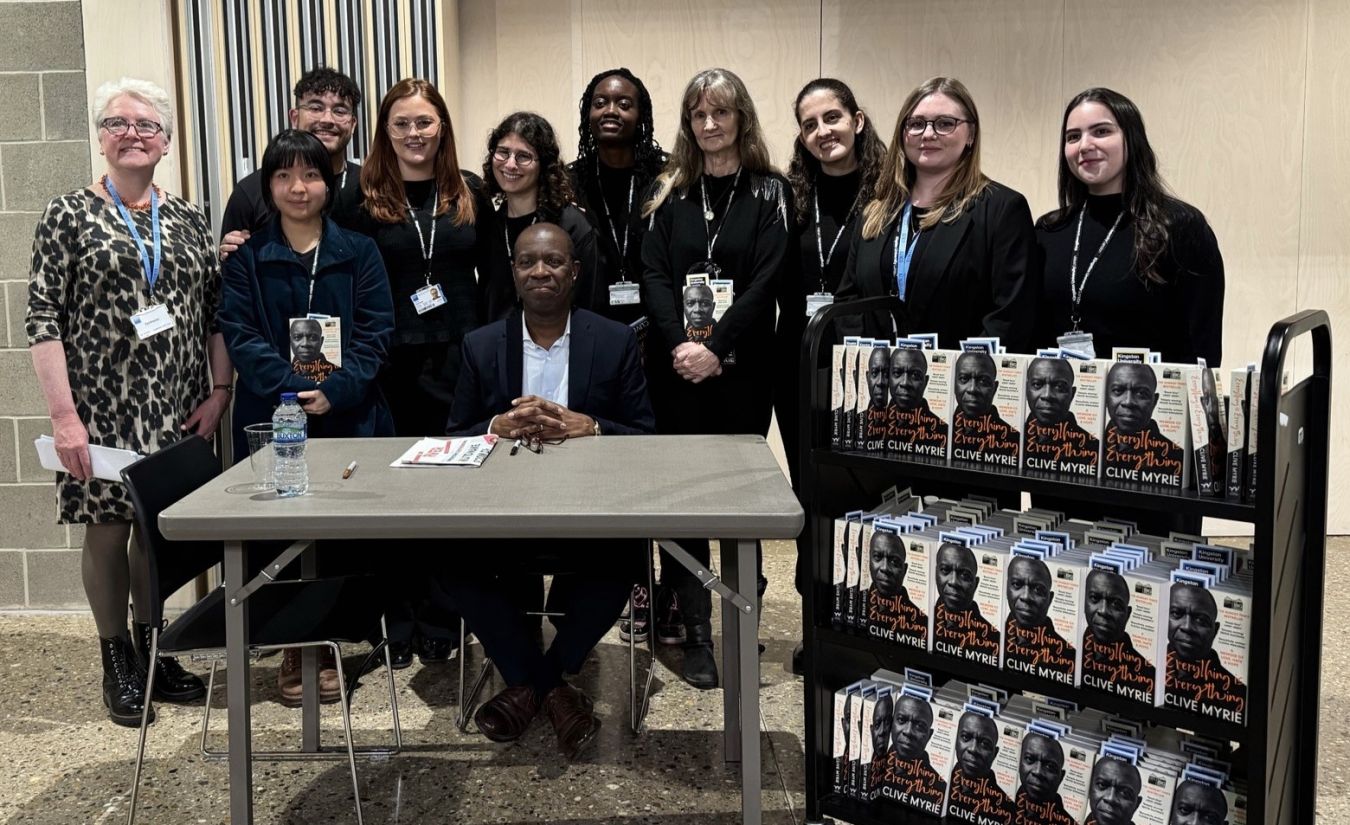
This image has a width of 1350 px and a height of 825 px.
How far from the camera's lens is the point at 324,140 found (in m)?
3.64

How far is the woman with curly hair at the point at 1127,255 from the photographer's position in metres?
2.65

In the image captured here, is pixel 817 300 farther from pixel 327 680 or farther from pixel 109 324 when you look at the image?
pixel 109 324

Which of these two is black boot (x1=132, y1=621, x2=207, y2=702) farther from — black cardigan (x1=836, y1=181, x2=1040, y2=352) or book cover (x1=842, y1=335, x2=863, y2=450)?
black cardigan (x1=836, y1=181, x2=1040, y2=352)

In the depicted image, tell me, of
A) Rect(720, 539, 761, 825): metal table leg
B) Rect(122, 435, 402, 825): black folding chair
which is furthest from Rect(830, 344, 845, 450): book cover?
Rect(122, 435, 402, 825): black folding chair

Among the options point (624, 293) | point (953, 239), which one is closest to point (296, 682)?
point (624, 293)

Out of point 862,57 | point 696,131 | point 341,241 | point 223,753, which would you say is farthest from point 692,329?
point 862,57

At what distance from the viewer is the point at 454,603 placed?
113 inches

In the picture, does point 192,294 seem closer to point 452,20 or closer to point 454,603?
point 454,603

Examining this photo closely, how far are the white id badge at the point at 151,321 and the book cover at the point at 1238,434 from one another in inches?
106

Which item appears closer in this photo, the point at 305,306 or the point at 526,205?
the point at 305,306

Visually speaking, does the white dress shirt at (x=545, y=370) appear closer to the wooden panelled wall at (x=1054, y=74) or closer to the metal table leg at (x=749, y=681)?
the metal table leg at (x=749, y=681)

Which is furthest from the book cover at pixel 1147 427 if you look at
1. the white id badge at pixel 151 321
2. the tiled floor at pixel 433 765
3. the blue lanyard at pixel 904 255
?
the white id badge at pixel 151 321

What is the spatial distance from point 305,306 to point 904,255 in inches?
66.5

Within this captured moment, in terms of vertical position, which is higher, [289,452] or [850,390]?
[850,390]
